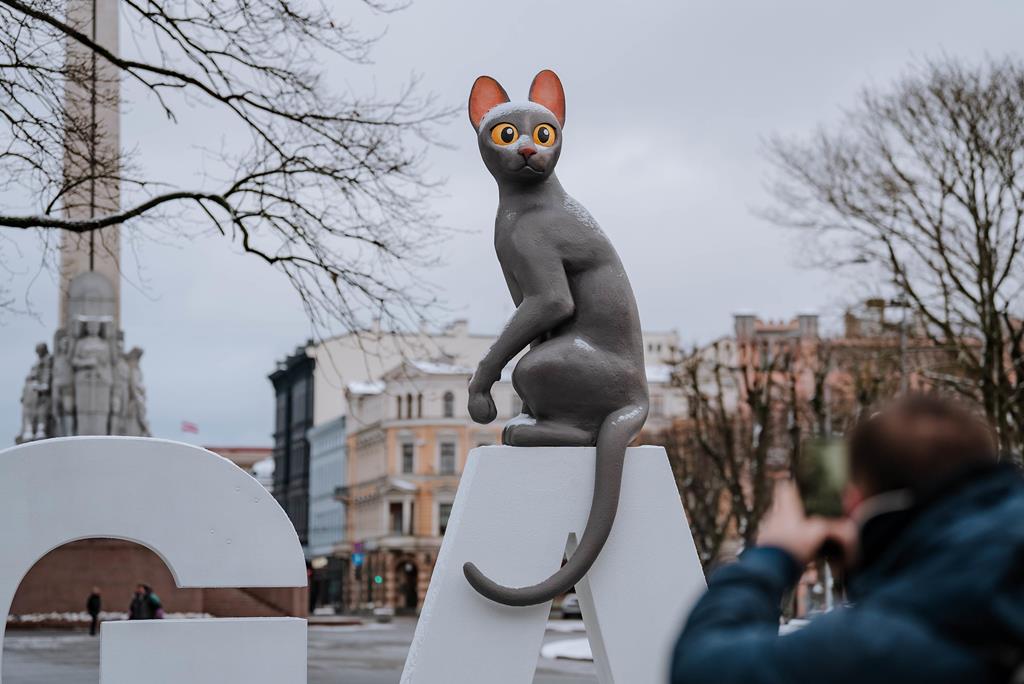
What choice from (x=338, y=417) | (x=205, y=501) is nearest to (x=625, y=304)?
(x=205, y=501)

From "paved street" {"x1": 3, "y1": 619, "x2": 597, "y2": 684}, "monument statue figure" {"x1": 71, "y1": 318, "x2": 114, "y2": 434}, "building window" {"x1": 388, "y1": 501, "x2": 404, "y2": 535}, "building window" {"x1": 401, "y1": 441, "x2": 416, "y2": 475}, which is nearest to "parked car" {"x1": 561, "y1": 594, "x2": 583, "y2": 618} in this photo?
"paved street" {"x1": 3, "y1": 619, "x2": 597, "y2": 684}

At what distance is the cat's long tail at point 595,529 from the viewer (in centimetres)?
680

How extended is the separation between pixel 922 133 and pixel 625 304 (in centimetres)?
1558

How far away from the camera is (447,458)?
251ft

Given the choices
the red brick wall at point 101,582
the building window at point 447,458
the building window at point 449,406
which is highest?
the building window at point 449,406

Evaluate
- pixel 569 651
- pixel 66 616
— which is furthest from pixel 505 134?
pixel 66 616

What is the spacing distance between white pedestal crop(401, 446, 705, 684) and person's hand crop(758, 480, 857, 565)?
468 cm

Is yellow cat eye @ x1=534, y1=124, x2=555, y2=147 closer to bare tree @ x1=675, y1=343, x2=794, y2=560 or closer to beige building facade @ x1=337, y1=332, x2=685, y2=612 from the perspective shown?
bare tree @ x1=675, y1=343, x2=794, y2=560

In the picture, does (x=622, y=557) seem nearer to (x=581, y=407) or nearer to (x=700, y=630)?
(x=581, y=407)

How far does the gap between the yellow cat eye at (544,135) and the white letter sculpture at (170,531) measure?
2.19m

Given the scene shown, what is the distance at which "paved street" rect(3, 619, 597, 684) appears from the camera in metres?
16.8

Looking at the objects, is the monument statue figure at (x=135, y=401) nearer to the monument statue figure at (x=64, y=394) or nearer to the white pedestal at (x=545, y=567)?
the monument statue figure at (x=64, y=394)

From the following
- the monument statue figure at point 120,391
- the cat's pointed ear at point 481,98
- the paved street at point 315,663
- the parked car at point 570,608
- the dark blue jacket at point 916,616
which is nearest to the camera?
the dark blue jacket at point 916,616

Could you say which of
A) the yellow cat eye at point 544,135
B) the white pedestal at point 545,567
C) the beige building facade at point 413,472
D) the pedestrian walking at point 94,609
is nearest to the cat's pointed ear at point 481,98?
the yellow cat eye at point 544,135
